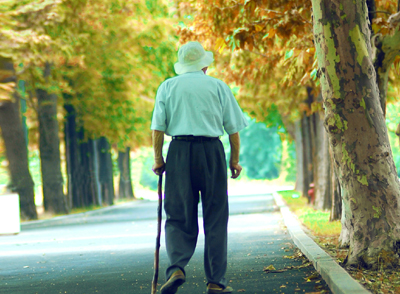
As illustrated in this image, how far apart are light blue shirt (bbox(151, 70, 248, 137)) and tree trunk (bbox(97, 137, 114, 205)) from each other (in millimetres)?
27225

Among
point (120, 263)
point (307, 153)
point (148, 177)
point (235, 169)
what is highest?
point (235, 169)

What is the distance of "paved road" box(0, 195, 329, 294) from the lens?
6.57 meters

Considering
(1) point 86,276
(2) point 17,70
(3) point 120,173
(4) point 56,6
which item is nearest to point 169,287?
(1) point 86,276

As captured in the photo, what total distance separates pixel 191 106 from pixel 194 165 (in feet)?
1.64

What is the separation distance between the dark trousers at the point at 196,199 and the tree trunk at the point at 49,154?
1789 cm

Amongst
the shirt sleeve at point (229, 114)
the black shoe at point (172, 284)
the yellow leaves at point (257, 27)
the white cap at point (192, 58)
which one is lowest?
the black shoe at point (172, 284)

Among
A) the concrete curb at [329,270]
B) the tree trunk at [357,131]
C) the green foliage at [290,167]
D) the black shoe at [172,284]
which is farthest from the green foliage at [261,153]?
the black shoe at [172,284]

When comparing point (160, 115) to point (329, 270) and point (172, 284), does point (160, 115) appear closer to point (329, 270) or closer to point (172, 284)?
point (172, 284)

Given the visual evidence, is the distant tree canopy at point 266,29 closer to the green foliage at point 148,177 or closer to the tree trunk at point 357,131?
the tree trunk at point 357,131

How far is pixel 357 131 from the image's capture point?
21.6ft

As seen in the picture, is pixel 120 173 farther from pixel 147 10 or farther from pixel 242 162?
pixel 242 162

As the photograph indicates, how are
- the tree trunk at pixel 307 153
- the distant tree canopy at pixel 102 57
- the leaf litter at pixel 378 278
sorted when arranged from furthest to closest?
the tree trunk at pixel 307 153 < the distant tree canopy at pixel 102 57 < the leaf litter at pixel 378 278

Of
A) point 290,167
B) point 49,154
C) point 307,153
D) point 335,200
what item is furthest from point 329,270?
point 290,167

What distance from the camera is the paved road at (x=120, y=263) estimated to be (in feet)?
21.6
